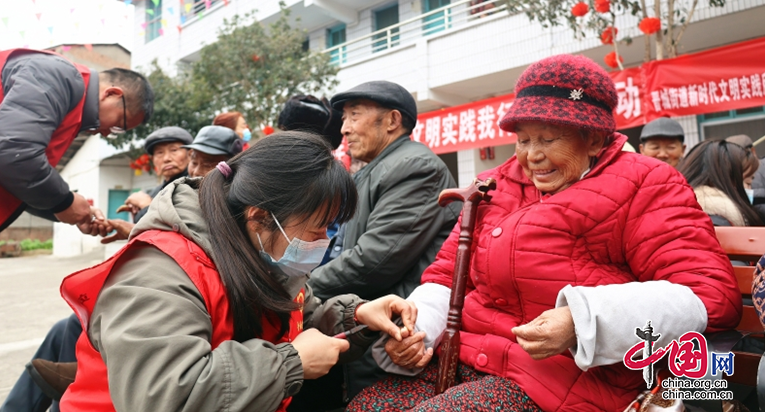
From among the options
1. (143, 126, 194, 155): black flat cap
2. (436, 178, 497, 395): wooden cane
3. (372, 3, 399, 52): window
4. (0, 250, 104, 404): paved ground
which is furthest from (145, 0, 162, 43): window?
(436, 178, 497, 395): wooden cane

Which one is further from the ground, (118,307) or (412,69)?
(412,69)

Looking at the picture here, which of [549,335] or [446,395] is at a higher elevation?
[549,335]

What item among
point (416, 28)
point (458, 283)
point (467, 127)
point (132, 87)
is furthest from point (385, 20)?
point (458, 283)

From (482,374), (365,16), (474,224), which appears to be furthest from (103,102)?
(365,16)

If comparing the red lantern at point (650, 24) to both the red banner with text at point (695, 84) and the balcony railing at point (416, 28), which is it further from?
the balcony railing at point (416, 28)

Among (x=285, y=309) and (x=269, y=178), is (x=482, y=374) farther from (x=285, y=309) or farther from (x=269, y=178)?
(x=269, y=178)

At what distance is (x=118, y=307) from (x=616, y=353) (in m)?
1.24

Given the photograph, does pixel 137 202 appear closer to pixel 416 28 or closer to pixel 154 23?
pixel 416 28

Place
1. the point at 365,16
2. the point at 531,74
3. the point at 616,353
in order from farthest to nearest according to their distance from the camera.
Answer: the point at 365,16 < the point at 531,74 < the point at 616,353

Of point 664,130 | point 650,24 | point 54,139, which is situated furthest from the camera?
point 650,24

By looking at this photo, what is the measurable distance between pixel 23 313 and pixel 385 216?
6.25m

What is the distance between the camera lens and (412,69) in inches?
400

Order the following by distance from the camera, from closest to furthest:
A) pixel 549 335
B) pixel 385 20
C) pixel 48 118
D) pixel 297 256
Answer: pixel 549 335 → pixel 297 256 → pixel 48 118 → pixel 385 20

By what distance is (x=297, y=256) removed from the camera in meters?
1.46
